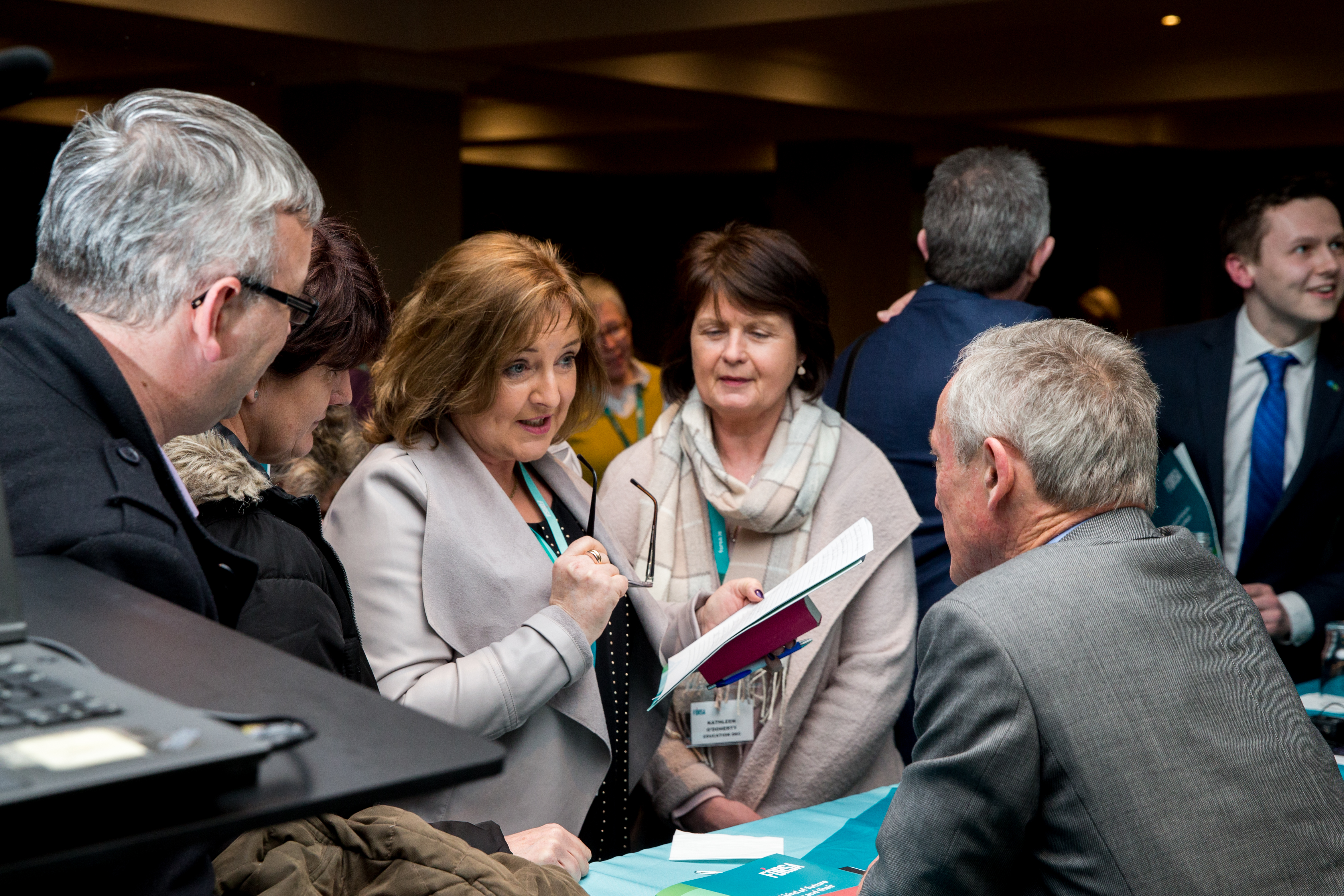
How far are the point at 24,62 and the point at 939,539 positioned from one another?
8.14 feet

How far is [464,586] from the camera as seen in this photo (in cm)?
199

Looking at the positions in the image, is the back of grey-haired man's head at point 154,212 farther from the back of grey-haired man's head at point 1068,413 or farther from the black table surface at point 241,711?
the back of grey-haired man's head at point 1068,413

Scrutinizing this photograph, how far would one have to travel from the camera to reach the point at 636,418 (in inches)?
208

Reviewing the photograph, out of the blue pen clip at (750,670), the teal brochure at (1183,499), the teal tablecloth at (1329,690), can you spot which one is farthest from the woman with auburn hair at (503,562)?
the teal brochure at (1183,499)

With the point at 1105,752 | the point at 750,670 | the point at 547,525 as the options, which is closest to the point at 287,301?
the point at 1105,752

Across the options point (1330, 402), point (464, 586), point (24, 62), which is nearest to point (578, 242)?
point (1330, 402)

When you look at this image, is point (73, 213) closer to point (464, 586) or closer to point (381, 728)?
point (381, 728)

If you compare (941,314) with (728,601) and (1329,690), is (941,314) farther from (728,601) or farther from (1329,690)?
(1329,690)

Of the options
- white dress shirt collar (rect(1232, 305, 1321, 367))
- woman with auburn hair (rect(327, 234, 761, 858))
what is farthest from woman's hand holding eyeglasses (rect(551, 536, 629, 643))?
white dress shirt collar (rect(1232, 305, 1321, 367))

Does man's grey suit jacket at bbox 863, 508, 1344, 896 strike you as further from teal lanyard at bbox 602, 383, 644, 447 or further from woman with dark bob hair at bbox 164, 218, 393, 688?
teal lanyard at bbox 602, 383, 644, 447

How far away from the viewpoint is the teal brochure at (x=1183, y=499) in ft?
10.3

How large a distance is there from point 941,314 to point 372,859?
84.4 inches

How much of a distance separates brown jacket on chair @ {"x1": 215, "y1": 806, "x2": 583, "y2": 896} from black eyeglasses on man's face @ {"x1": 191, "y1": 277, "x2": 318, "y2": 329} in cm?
54

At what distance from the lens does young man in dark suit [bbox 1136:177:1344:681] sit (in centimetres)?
324
